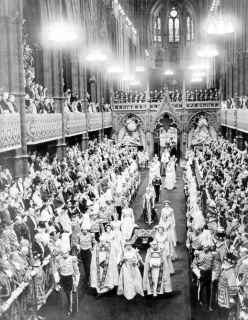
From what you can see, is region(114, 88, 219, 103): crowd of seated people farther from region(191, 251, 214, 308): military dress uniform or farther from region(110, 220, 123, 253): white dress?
region(191, 251, 214, 308): military dress uniform

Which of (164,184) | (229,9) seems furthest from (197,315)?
(229,9)

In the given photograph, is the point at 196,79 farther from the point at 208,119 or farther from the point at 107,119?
the point at 107,119

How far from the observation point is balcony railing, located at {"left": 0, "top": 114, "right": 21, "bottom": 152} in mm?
15641

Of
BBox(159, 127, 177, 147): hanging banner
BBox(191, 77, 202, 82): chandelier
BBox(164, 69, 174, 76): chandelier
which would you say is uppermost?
BBox(164, 69, 174, 76): chandelier

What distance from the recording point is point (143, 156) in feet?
115

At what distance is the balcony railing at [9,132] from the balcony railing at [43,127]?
4.76 ft

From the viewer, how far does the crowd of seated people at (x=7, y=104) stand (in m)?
16.1

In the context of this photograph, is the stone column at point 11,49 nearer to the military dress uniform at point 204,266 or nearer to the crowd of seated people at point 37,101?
the crowd of seated people at point 37,101

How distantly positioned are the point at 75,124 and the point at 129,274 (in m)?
16.6

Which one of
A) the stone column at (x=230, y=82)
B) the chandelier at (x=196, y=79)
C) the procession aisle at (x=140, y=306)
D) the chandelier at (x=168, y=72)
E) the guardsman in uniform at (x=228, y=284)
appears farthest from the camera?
the chandelier at (x=168, y=72)

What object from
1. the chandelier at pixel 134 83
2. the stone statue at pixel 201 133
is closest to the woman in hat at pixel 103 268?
the stone statue at pixel 201 133

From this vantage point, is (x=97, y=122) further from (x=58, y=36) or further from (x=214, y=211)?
(x=214, y=211)

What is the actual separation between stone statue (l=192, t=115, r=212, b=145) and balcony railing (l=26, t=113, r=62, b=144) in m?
16.8

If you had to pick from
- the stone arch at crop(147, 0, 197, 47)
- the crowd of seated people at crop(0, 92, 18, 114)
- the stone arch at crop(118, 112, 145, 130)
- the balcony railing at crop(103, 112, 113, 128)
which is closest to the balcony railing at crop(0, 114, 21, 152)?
the crowd of seated people at crop(0, 92, 18, 114)
